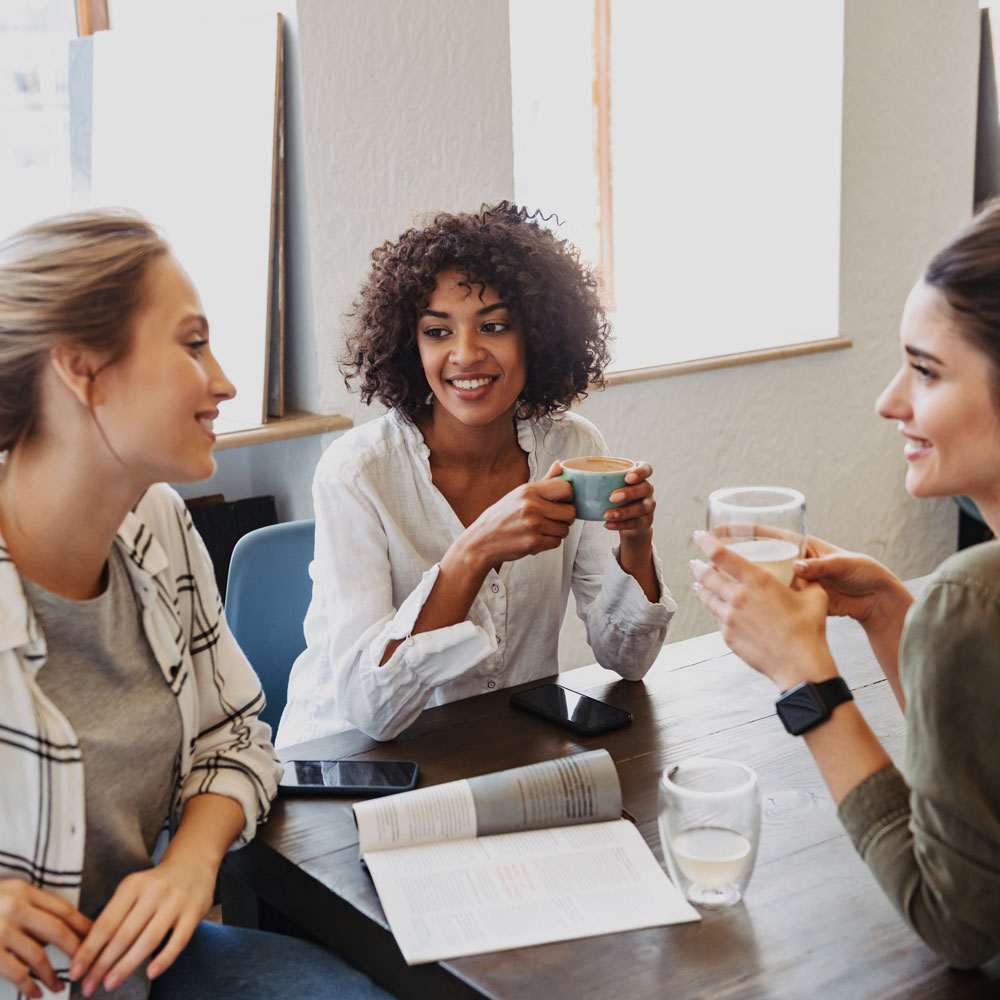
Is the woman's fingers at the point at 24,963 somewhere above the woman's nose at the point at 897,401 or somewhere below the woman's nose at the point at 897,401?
below

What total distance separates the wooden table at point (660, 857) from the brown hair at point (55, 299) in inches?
20.3

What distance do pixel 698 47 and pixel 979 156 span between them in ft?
3.78

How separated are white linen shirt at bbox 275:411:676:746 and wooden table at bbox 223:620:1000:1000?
60 millimetres

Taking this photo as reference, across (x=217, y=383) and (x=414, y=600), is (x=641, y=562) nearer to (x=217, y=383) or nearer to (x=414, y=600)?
(x=414, y=600)

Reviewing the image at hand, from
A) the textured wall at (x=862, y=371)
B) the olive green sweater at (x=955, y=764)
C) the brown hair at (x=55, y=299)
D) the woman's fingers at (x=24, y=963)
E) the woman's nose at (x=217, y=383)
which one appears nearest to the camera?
the olive green sweater at (x=955, y=764)

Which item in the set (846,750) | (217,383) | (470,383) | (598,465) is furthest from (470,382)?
(846,750)

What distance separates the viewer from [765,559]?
4.06ft

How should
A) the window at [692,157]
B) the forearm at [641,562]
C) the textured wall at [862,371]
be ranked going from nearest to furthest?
1. the forearm at [641,562]
2. the textured wall at [862,371]
3. the window at [692,157]

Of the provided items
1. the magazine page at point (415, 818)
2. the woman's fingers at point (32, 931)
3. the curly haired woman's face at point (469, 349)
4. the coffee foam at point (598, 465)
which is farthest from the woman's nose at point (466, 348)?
the woman's fingers at point (32, 931)

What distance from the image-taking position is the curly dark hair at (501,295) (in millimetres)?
1860

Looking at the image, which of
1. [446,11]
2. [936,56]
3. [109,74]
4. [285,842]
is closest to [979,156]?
[936,56]

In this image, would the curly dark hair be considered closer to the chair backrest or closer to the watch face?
the chair backrest

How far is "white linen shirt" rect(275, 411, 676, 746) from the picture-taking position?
1568mm

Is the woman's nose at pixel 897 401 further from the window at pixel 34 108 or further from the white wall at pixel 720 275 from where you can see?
the window at pixel 34 108
